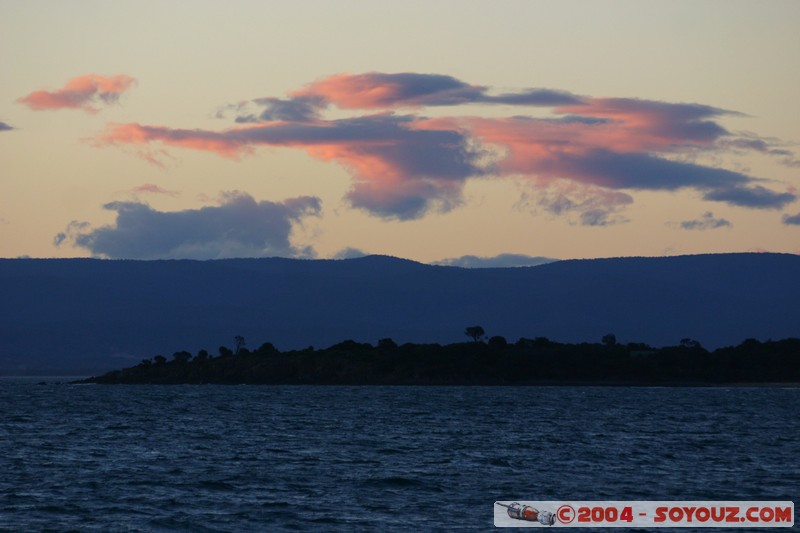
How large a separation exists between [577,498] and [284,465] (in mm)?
22959

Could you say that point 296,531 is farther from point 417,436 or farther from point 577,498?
point 417,436

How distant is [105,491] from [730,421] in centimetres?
8245

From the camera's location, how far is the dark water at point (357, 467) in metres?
59.8

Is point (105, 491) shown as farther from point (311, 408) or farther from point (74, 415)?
point (311, 408)

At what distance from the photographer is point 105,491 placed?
67.6 metres

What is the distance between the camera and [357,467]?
261 feet

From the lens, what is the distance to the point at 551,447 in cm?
9588

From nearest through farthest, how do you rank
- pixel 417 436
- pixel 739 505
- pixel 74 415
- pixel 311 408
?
pixel 739 505, pixel 417 436, pixel 74 415, pixel 311 408

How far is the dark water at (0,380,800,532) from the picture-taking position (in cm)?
5981

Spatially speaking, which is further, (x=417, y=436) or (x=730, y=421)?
(x=730, y=421)

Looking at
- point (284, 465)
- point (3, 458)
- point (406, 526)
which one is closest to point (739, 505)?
point (406, 526)

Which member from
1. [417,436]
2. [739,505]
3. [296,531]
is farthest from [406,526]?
[417,436]

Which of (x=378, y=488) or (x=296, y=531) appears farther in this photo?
(x=378, y=488)

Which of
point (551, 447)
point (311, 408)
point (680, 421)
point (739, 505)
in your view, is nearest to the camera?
point (739, 505)
